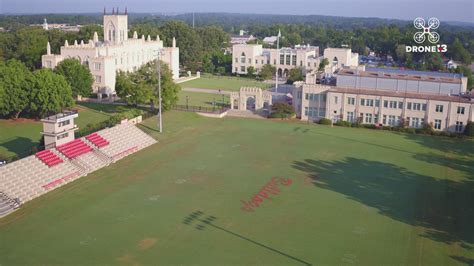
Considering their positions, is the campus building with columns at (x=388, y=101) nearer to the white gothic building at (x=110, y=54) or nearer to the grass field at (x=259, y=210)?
the grass field at (x=259, y=210)

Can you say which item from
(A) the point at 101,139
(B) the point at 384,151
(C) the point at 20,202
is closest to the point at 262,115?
(B) the point at 384,151

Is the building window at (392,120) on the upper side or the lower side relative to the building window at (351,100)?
lower

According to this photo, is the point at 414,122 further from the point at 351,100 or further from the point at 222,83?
the point at 222,83

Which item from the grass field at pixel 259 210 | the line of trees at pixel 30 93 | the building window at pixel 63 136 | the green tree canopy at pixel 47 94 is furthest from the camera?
the green tree canopy at pixel 47 94

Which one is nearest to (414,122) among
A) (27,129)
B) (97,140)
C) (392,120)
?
(392,120)

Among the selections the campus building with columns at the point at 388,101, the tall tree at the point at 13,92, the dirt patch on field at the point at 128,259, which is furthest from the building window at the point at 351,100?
the dirt patch on field at the point at 128,259

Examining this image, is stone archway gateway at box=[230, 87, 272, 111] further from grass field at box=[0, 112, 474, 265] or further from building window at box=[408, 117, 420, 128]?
building window at box=[408, 117, 420, 128]
